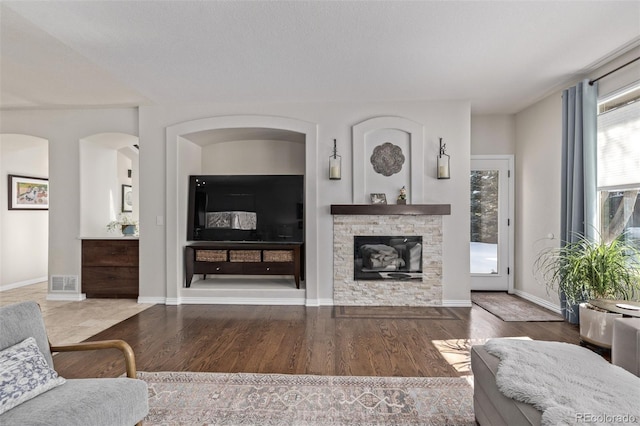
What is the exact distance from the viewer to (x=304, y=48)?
3107 mm

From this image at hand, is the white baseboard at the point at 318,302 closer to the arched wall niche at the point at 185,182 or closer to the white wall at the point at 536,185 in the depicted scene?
the arched wall niche at the point at 185,182

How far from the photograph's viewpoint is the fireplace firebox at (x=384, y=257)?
181 inches

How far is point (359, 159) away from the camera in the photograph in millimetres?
4594

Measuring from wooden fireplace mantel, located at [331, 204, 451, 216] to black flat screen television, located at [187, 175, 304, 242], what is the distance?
26.5 inches

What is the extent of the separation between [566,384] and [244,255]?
153 inches

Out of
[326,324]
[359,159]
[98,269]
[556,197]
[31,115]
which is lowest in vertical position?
[326,324]

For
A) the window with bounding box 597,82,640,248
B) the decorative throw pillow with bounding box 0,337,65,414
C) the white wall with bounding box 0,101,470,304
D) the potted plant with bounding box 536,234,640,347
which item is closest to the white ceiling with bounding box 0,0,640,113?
the white wall with bounding box 0,101,470,304

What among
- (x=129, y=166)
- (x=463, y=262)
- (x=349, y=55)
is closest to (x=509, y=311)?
(x=463, y=262)

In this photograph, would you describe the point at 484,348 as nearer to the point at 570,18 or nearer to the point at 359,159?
the point at 570,18

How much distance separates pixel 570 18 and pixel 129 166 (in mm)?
→ 7159

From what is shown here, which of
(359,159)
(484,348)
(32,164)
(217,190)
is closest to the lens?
(484,348)

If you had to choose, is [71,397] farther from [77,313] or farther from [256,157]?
[256,157]

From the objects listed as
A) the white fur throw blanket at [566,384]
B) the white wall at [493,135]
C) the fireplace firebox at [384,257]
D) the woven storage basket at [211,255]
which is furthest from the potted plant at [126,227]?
the white wall at [493,135]

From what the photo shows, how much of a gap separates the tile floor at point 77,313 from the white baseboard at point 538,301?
518 centimetres
